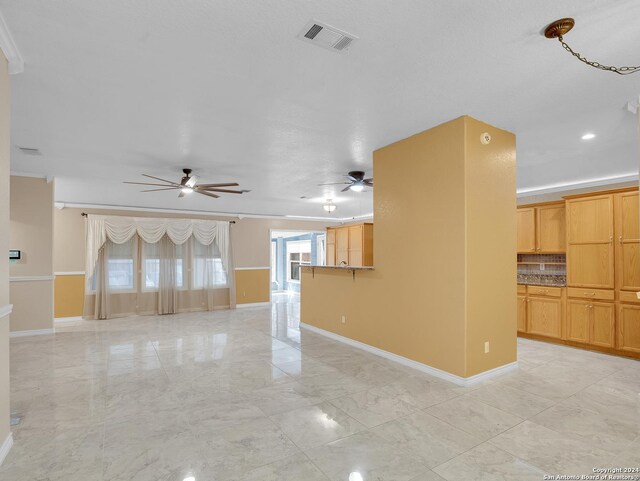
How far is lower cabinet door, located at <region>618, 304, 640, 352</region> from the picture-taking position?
4.40m

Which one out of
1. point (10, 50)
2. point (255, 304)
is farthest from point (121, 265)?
point (10, 50)

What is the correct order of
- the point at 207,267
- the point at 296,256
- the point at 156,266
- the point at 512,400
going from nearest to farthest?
the point at 512,400
the point at 156,266
the point at 207,267
the point at 296,256

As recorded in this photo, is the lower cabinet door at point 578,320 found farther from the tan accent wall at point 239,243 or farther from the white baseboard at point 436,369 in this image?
the tan accent wall at point 239,243

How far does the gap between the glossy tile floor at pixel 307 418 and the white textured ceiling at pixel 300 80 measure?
2.56 metres

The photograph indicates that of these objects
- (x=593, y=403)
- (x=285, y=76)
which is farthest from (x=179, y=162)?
(x=593, y=403)

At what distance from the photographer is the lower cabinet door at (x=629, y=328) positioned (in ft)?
14.4

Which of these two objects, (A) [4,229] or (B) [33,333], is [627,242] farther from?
(B) [33,333]

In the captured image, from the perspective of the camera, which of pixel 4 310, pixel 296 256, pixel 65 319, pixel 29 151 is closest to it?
pixel 4 310

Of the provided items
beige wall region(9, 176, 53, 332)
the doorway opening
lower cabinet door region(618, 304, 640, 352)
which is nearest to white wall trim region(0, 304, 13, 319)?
beige wall region(9, 176, 53, 332)

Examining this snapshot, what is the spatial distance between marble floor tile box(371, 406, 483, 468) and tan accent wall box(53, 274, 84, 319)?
293 inches

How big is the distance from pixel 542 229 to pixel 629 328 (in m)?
1.78

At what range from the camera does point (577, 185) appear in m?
5.88

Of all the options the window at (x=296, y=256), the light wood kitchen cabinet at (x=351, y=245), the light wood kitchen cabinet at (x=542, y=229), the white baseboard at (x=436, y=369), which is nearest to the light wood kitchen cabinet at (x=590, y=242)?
the light wood kitchen cabinet at (x=542, y=229)

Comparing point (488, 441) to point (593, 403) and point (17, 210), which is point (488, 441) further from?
point (17, 210)
